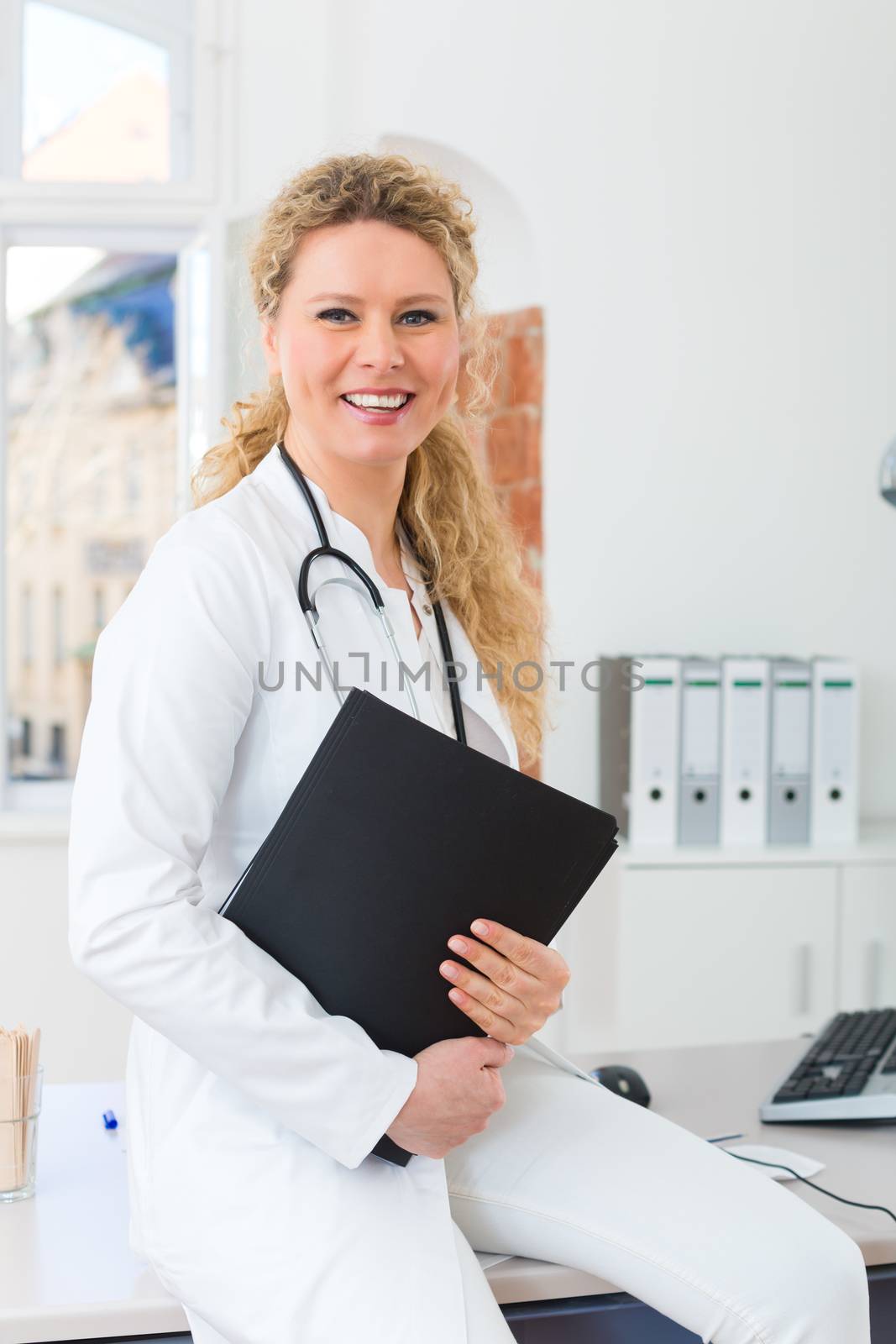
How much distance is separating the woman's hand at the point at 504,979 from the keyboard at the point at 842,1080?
0.37 m

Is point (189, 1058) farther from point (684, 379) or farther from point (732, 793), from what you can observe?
point (684, 379)

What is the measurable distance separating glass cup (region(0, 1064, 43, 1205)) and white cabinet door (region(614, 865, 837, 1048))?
65.3 inches

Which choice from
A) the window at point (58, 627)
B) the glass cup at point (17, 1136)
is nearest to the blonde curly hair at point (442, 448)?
the glass cup at point (17, 1136)

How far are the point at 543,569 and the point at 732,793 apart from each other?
0.70m

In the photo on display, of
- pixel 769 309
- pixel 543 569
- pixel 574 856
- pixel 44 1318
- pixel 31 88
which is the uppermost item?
pixel 31 88

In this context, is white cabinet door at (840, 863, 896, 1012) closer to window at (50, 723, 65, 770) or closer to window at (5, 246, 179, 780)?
window at (5, 246, 179, 780)

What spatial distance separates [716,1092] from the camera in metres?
1.41

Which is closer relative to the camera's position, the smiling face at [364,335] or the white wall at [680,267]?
the smiling face at [364,335]

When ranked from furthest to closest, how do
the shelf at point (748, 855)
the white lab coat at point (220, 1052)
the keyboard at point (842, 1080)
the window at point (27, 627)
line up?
the window at point (27, 627) → the shelf at point (748, 855) → the keyboard at point (842, 1080) → the white lab coat at point (220, 1052)

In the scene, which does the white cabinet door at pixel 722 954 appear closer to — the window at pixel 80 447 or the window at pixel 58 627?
the window at pixel 80 447

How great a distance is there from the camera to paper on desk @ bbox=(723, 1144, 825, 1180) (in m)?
1.19

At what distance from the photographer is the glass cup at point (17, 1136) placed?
3.68 feet

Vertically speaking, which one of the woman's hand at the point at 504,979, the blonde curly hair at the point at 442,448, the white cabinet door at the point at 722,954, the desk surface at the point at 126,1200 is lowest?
the white cabinet door at the point at 722,954

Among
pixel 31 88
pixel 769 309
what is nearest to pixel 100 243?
pixel 31 88
